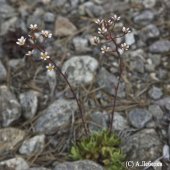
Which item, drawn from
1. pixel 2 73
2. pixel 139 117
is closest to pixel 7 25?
pixel 2 73

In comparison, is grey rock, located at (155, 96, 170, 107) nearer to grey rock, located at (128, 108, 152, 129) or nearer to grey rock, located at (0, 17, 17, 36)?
grey rock, located at (128, 108, 152, 129)

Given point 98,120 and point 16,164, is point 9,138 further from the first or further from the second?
point 98,120

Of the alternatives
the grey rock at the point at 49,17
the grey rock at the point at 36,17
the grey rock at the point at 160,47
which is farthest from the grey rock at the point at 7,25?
the grey rock at the point at 160,47

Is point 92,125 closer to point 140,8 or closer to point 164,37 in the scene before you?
point 164,37

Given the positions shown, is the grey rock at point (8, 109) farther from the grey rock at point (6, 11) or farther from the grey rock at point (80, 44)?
the grey rock at point (6, 11)

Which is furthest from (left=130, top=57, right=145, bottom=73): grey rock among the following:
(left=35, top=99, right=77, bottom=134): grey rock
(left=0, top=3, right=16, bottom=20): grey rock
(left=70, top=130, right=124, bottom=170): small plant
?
(left=0, top=3, right=16, bottom=20): grey rock

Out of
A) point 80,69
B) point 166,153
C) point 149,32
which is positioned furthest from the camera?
point 149,32
